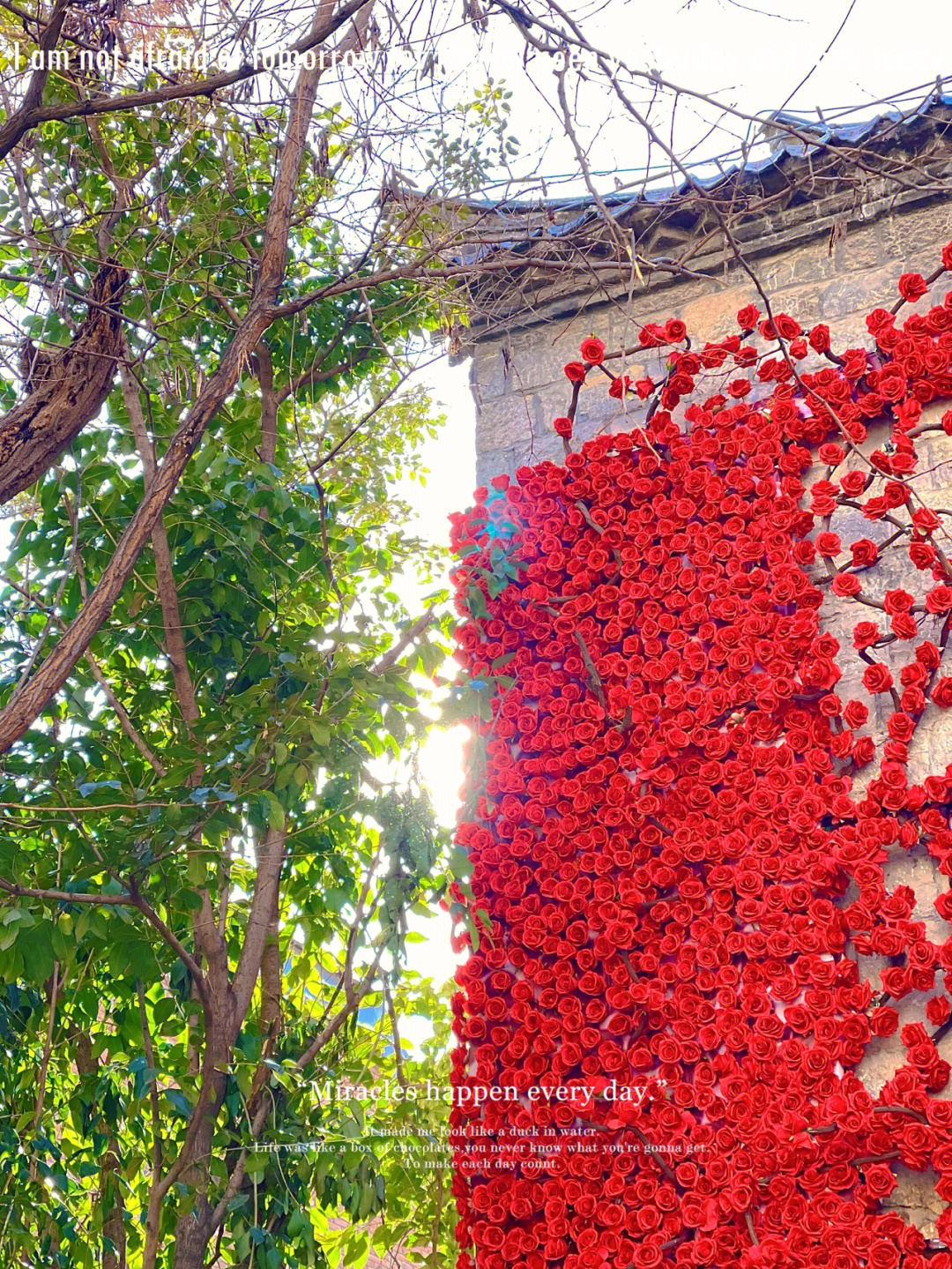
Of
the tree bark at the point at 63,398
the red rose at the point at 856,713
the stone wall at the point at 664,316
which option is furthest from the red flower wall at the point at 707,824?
the tree bark at the point at 63,398

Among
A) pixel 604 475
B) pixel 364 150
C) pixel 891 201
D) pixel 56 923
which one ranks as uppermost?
pixel 364 150

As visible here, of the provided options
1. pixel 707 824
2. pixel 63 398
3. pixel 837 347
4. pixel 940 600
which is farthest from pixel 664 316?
pixel 63 398

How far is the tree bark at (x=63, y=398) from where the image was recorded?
2.22m

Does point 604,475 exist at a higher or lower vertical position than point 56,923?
higher

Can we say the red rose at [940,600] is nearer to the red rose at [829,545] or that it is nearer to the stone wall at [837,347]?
the stone wall at [837,347]

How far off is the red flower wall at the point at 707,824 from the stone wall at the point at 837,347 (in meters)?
0.04

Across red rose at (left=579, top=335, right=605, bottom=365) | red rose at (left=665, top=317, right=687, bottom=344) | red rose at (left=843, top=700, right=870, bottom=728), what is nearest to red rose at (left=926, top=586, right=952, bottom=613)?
red rose at (left=843, top=700, right=870, bottom=728)

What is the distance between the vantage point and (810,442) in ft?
9.61

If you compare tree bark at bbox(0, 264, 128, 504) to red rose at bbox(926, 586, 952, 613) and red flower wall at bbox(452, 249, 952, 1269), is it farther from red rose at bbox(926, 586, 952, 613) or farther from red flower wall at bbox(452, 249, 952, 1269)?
red rose at bbox(926, 586, 952, 613)

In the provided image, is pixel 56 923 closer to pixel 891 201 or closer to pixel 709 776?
pixel 709 776

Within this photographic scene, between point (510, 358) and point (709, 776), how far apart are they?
5.05ft

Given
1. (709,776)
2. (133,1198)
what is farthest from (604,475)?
(133,1198)

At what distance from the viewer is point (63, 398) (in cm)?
231

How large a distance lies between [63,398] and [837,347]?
6.60 feet
